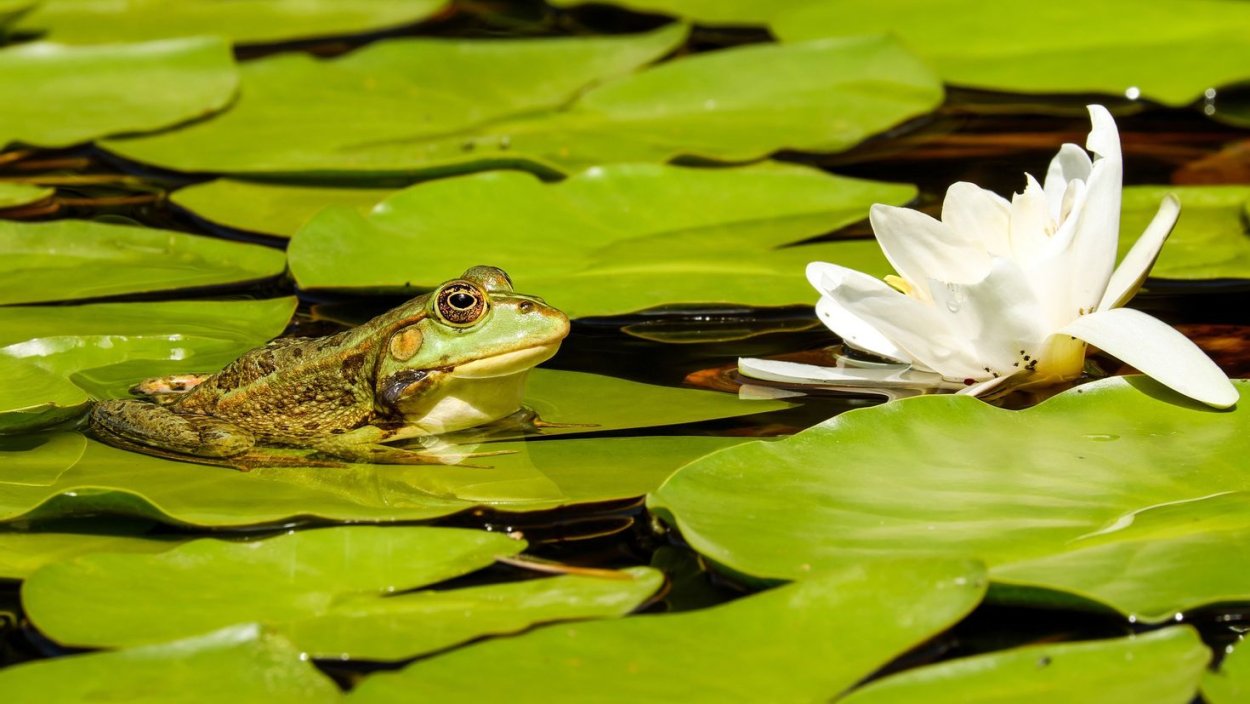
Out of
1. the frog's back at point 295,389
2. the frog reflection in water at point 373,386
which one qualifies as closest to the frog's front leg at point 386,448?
the frog reflection in water at point 373,386

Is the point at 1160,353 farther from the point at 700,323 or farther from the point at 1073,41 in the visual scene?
the point at 1073,41

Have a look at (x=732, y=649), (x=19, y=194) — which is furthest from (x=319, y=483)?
(x=19, y=194)

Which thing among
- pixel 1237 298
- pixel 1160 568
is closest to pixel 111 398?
pixel 1160 568

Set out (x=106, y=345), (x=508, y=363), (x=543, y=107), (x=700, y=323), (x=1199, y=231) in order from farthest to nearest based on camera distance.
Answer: (x=543, y=107)
(x=1199, y=231)
(x=700, y=323)
(x=106, y=345)
(x=508, y=363)

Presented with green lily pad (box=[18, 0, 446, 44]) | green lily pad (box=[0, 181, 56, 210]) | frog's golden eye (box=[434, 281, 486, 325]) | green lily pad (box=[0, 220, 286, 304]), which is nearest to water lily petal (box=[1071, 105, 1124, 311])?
frog's golden eye (box=[434, 281, 486, 325])

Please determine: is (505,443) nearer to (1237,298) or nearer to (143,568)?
(143,568)

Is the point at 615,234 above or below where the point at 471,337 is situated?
above
